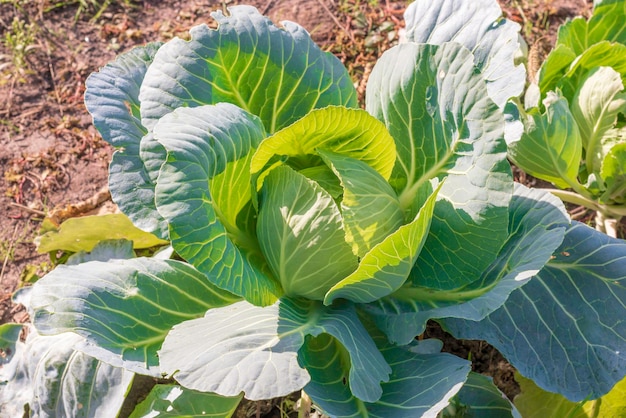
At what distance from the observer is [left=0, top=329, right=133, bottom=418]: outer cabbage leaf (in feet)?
7.11

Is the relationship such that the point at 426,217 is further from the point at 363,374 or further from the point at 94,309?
the point at 94,309

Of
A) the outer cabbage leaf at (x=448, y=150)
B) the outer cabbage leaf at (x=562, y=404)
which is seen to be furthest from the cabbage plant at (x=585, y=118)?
the outer cabbage leaf at (x=562, y=404)

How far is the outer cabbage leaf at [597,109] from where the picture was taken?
2602 millimetres

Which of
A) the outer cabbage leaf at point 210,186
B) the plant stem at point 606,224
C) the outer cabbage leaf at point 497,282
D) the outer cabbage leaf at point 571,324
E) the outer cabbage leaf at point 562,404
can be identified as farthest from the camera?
the plant stem at point 606,224

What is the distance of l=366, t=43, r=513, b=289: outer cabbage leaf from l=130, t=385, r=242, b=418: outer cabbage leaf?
0.78 m

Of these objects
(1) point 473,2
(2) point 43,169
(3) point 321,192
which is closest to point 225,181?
(3) point 321,192

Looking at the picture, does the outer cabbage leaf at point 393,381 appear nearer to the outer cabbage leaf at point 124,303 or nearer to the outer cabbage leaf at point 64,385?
the outer cabbage leaf at point 124,303

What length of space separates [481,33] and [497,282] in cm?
85

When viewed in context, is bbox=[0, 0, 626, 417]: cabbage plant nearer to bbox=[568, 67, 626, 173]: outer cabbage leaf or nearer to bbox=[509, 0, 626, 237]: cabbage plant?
bbox=[509, 0, 626, 237]: cabbage plant

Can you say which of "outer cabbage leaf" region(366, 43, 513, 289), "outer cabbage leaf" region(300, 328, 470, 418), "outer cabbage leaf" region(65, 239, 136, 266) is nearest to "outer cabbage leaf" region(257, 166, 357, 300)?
"outer cabbage leaf" region(300, 328, 470, 418)

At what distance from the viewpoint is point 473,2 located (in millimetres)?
2258

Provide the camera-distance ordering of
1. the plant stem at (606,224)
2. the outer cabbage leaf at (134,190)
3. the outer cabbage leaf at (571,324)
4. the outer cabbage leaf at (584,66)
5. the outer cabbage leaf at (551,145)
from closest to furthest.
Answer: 1. the outer cabbage leaf at (571,324)
2. the outer cabbage leaf at (134,190)
3. the outer cabbage leaf at (551,145)
4. the outer cabbage leaf at (584,66)
5. the plant stem at (606,224)

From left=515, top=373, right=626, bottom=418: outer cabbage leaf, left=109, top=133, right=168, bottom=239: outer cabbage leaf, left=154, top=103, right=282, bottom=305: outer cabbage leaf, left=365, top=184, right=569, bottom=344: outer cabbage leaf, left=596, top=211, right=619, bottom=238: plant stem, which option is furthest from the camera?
left=596, top=211, right=619, bottom=238: plant stem

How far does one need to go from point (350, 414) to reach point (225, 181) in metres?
0.78
